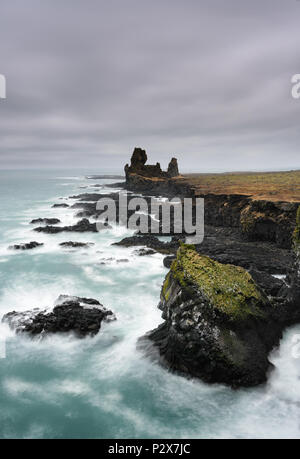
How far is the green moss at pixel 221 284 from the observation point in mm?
10109

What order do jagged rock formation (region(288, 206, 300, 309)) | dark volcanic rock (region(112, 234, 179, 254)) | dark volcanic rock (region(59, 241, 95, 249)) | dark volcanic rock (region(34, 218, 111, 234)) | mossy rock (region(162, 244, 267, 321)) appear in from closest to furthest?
mossy rock (region(162, 244, 267, 321)) < jagged rock formation (region(288, 206, 300, 309)) < dark volcanic rock (region(112, 234, 179, 254)) < dark volcanic rock (region(59, 241, 95, 249)) < dark volcanic rock (region(34, 218, 111, 234))

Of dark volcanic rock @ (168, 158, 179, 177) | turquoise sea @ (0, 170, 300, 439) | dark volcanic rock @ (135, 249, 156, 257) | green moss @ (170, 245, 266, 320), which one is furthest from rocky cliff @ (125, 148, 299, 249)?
dark volcanic rock @ (168, 158, 179, 177)

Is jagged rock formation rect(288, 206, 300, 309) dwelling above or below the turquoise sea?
above

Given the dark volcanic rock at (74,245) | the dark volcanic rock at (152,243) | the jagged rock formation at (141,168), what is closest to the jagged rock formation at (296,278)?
the dark volcanic rock at (152,243)

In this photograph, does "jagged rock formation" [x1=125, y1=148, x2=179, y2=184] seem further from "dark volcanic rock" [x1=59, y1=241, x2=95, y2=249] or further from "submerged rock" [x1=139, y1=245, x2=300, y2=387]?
"submerged rock" [x1=139, y1=245, x2=300, y2=387]

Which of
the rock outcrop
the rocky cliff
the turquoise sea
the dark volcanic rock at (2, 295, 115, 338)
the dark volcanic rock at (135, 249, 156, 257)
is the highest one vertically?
the rock outcrop

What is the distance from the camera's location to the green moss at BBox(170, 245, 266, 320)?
10.1 meters

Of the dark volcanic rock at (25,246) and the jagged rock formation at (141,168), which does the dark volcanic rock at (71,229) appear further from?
the jagged rock formation at (141,168)

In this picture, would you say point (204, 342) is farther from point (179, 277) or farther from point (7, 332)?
point (7, 332)

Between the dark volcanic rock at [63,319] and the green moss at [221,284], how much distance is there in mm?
4292

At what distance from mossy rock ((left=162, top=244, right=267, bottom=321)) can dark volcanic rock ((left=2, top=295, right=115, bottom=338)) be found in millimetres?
3572

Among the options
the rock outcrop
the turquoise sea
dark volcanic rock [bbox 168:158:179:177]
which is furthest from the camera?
dark volcanic rock [bbox 168:158:179:177]

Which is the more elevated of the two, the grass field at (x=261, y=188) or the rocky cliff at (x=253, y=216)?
the grass field at (x=261, y=188)
